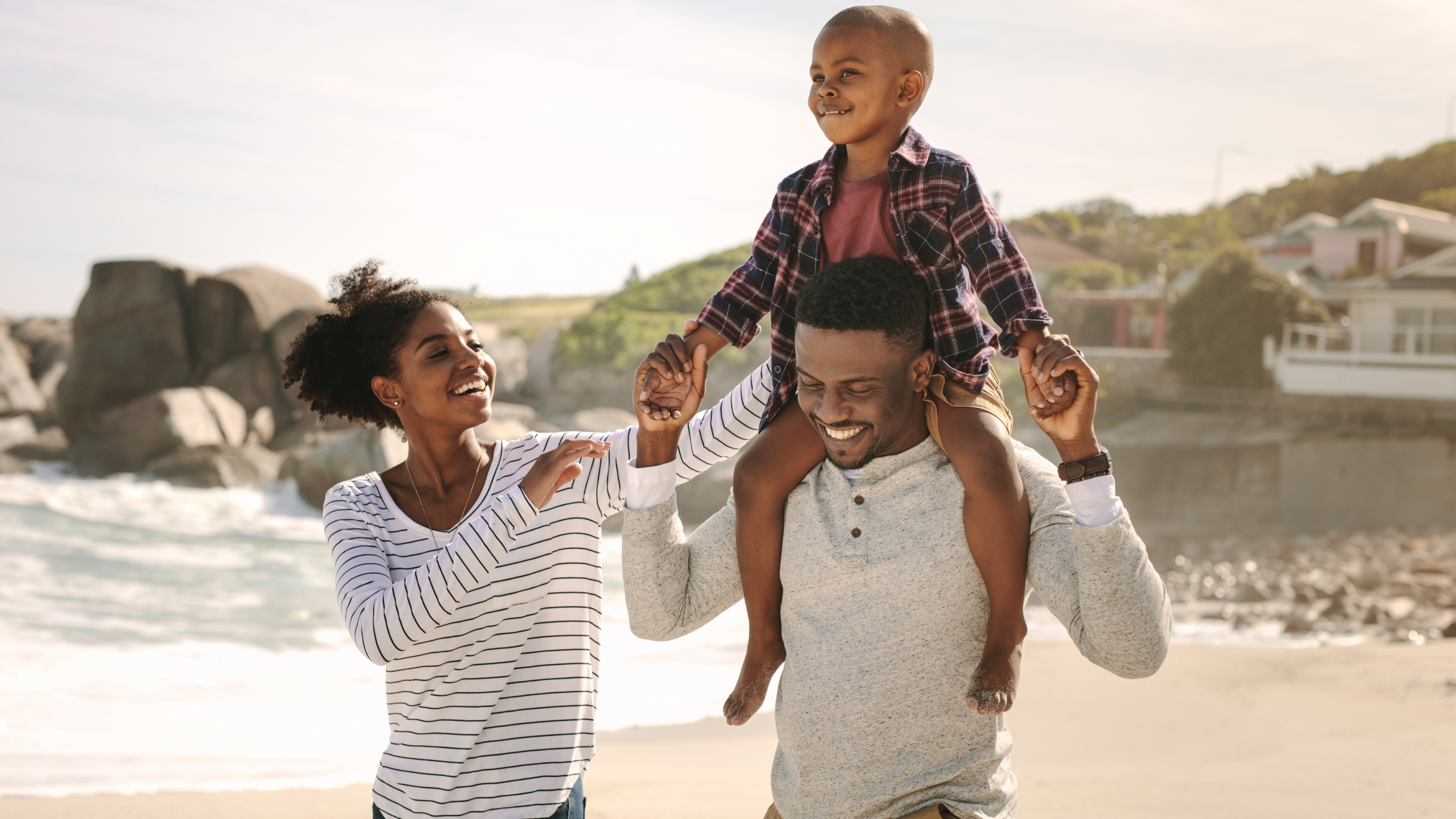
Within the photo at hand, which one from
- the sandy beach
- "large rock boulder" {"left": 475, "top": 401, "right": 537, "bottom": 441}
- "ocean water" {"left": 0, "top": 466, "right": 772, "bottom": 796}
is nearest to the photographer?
the sandy beach

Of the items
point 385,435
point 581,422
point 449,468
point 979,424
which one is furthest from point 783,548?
point 581,422

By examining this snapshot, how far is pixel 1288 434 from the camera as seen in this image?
2361cm

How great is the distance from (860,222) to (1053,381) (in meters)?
0.55

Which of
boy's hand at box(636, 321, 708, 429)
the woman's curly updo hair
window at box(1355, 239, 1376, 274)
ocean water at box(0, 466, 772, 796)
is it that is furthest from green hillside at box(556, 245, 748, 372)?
boy's hand at box(636, 321, 708, 429)

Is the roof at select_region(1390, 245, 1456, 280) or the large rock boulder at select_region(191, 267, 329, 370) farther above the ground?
the roof at select_region(1390, 245, 1456, 280)

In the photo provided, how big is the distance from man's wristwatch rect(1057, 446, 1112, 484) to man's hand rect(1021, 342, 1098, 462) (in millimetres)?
12

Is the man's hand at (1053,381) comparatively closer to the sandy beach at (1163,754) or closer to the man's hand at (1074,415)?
the man's hand at (1074,415)

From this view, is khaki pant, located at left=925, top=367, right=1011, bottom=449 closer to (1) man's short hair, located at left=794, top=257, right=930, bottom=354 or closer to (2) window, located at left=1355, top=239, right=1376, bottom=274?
(1) man's short hair, located at left=794, top=257, right=930, bottom=354

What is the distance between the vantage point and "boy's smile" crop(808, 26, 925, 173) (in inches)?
81.0

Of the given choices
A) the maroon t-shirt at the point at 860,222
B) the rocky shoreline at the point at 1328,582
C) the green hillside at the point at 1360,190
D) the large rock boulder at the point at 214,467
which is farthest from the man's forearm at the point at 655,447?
the green hillside at the point at 1360,190

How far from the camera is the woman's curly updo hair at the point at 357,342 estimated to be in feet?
8.59

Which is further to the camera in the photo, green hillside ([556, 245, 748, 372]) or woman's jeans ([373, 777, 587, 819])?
green hillside ([556, 245, 748, 372])

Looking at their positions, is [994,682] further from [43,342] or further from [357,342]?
[43,342]

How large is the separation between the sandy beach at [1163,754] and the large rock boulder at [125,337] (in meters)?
19.9
